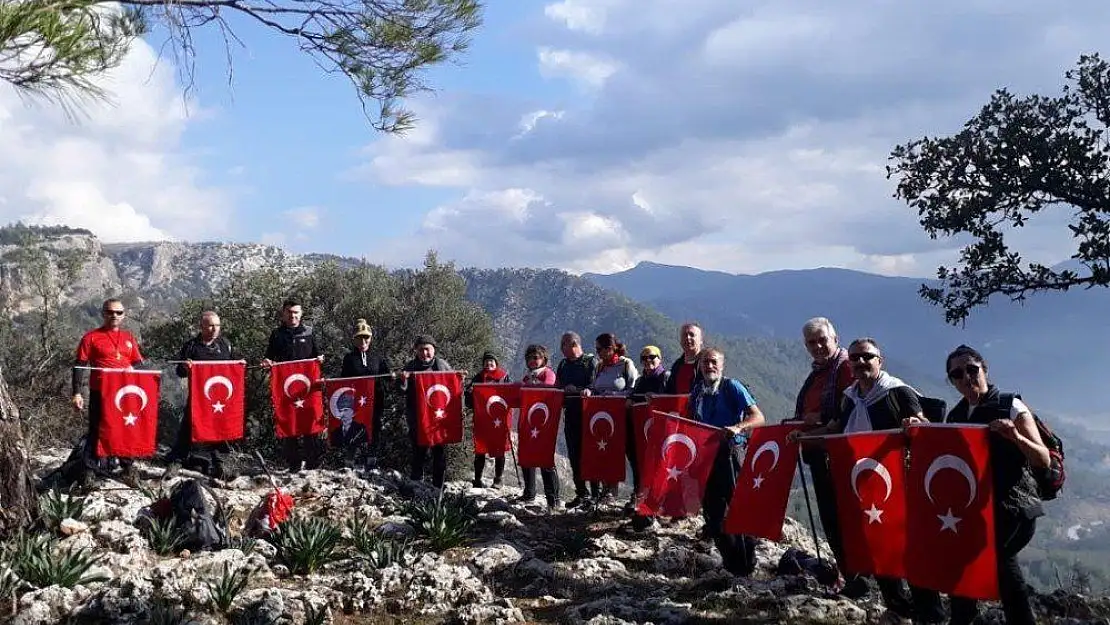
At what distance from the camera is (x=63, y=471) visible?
9.03 meters

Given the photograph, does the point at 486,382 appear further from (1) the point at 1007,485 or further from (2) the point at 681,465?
(1) the point at 1007,485

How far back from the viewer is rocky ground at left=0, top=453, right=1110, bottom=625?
6082mm

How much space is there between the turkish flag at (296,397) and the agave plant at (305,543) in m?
2.88

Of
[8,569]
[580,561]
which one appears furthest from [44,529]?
[580,561]

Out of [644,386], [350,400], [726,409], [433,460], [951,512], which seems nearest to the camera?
[951,512]

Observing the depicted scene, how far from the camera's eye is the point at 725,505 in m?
7.25

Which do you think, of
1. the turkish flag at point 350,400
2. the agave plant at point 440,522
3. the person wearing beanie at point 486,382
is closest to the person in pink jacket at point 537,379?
the person wearing beanie at point 486,382

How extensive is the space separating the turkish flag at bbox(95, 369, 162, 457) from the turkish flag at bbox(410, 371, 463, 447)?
115 inches

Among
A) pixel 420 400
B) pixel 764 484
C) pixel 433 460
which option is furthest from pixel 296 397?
pixel 764 484

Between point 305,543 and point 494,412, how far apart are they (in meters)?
3.78

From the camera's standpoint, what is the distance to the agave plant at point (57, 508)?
7.35 meters

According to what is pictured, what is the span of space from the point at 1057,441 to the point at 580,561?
4.20 m

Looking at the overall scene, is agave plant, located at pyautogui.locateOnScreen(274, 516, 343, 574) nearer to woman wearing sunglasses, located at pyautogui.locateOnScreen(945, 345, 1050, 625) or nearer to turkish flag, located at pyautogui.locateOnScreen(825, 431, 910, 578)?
turkish flag, located at pyautogui.locateOnScreen(825, 431, 910, 578)

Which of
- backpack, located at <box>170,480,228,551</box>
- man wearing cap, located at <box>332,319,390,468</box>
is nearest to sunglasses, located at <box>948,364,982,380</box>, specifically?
backpack, located at <box>170,480,228,551</box>
